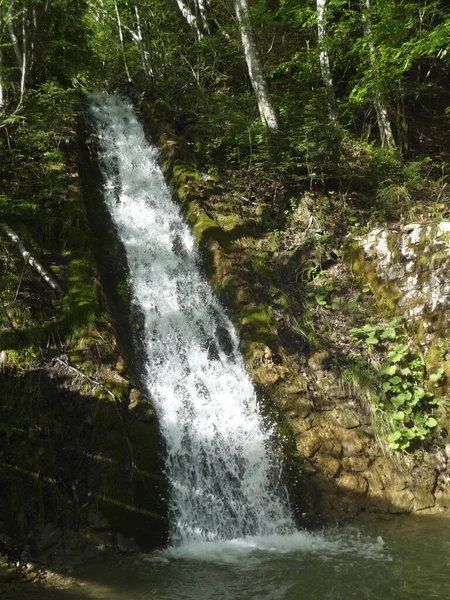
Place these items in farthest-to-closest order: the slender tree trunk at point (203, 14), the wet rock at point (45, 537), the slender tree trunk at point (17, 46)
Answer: the slender tree trunk at point (203, 14) → the slender tree trunk at point (17, 46) → the wet rock at point (45, 537)

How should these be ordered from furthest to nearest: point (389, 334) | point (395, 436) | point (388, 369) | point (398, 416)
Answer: point (389, 334)
point (388, 369)
point (398, 416)
point (395, 436)

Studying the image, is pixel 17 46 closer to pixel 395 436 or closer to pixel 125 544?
pixel 125 544

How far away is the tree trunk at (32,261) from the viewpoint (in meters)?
6.56

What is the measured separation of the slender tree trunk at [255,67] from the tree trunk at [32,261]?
18.9ft

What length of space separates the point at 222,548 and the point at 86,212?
6.15m

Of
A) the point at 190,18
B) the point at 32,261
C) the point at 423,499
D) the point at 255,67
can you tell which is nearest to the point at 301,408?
the point at 423,499

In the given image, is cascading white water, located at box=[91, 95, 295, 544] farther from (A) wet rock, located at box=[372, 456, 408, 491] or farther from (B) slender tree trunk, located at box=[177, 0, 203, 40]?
(B) slender tree trunk, located at box=[177, 0, 203, 40]

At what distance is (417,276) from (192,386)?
397 cm

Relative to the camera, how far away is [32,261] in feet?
21.8

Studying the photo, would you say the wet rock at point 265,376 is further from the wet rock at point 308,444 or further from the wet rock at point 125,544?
the wet rock at point 125,544

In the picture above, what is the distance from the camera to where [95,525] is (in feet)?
15.8

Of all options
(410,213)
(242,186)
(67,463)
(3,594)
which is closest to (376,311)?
(410,213)

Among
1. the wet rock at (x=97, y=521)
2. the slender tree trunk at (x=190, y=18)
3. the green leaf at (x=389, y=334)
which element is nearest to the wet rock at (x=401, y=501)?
the green leaf at (x=389, y=334)

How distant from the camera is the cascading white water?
5430 mm
